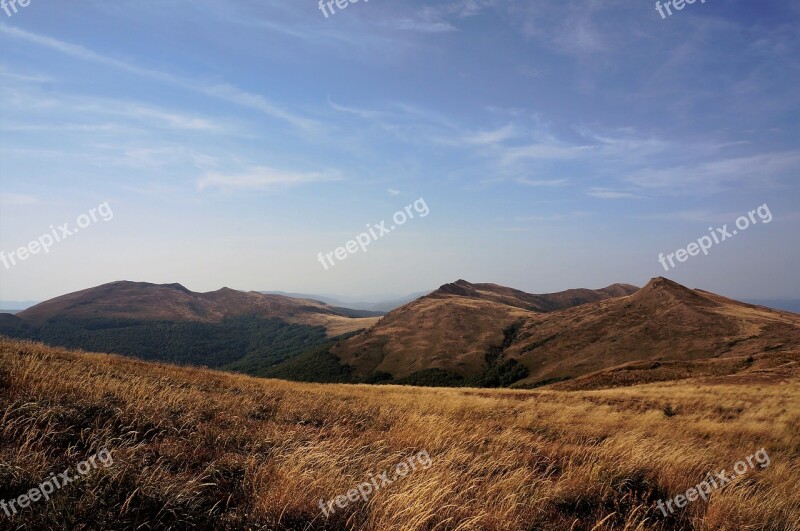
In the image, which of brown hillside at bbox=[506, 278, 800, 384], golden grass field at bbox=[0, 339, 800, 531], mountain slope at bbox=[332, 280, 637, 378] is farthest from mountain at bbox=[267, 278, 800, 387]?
golden grass field at bbox=[0, 339, 800, 531]

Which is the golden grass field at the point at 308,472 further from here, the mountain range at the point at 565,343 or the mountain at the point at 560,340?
the mountain at the point at 560,340

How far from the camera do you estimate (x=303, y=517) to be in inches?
166

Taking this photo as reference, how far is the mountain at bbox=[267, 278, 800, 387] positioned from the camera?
91.9 meters

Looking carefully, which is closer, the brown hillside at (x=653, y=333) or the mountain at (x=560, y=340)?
the brown hillside at (x=653, y=333)

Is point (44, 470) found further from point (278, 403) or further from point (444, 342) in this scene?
point (444, 342)

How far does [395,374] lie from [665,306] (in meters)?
91.8

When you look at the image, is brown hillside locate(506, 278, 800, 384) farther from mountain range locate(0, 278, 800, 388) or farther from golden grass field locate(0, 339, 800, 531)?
golden grass field locate(0, 339, 800, 531)

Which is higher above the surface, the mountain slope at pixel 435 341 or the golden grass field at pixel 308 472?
the golden grass field at pixel 308 472

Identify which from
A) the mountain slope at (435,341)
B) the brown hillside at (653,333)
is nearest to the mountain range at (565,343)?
the brown hillside at (653,333)

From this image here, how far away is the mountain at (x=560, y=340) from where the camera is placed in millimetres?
91875

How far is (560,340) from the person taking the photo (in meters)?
129

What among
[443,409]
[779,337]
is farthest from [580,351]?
[443,409]

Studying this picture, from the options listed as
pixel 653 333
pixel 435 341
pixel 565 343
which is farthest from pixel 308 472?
pixel 435 341

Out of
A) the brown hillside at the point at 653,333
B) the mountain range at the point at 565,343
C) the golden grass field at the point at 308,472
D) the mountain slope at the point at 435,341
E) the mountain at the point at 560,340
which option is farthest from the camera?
the mountain slope at the point at 435,341
